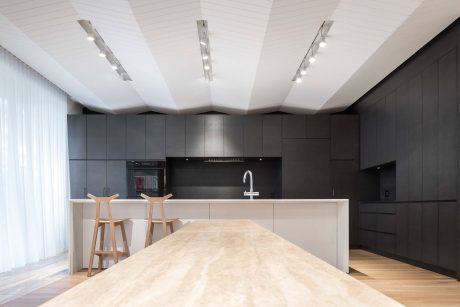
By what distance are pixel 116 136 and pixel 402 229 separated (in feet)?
16.1

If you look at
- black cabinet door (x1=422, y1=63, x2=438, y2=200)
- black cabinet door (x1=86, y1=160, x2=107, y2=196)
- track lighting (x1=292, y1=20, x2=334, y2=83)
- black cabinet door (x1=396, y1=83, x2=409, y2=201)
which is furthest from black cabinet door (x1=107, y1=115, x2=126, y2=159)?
black cabinet door (x1=422, y1=63, x2=438, y2=200)

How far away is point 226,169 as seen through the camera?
8477 mm

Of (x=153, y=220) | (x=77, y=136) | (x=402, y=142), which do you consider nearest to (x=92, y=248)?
(x=153, y=220)

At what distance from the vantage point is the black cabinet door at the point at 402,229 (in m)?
5.64

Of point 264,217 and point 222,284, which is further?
point 264,217

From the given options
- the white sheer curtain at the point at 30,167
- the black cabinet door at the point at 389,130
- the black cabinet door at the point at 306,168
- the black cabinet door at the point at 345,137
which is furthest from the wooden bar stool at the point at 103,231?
the black cabinet door at the point at 345,137

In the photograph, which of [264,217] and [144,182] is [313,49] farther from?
[144,182]

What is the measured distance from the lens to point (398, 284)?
4.35 m

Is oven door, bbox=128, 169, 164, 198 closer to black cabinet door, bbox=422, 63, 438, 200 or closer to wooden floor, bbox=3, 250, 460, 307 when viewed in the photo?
wooden floor, bbox=3, 250, 460, 307

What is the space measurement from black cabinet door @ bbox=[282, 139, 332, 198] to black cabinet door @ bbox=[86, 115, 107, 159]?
3228 millimetres

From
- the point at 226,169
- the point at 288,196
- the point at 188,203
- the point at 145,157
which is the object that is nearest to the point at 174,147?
the point at 145,157

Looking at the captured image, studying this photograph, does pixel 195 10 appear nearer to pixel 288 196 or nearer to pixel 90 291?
pixel 90 291

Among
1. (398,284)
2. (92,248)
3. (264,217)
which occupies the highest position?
(264,217)

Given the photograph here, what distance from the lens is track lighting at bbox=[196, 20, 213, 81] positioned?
4.41 m
